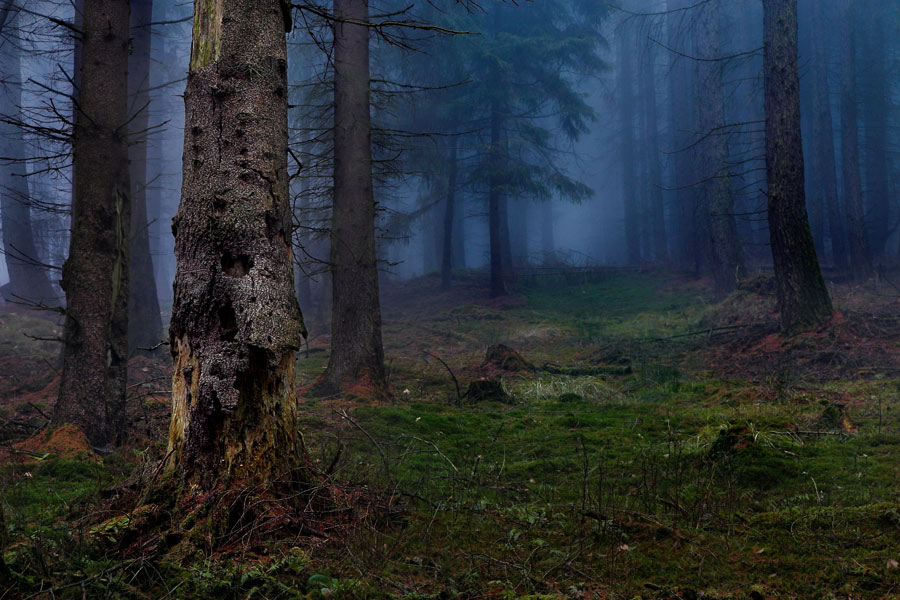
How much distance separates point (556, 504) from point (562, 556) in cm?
79

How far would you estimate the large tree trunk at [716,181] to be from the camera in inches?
680

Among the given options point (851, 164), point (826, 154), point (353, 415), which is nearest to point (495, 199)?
point (851, 164)

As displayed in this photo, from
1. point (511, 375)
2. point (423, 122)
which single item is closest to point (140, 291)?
point (511, 375)

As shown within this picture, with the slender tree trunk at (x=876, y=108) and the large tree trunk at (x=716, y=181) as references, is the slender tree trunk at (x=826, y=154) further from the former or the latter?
the large tree trunk at (x=716, y=181)

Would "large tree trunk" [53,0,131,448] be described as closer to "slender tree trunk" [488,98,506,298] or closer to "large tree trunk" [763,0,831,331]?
"large tree trunk" [763,0,831,331]

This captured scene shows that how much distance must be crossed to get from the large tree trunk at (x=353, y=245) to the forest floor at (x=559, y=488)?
A: 813mm

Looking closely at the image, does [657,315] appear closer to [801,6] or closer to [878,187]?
[878,187]

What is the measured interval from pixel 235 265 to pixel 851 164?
22.8 metres

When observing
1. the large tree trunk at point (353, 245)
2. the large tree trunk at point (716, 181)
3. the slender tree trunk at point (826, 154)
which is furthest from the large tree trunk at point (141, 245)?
the slender tree trunk at point (826, 154)

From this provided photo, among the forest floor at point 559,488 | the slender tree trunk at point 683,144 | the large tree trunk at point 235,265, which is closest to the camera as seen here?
the forest floor at point 559,488

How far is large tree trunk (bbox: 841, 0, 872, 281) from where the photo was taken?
17922 millimetres

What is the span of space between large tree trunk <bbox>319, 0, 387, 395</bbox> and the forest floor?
813 millimetres

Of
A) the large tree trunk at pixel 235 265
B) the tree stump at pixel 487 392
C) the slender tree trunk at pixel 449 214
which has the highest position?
the slender tree trunk at pixel 449 214

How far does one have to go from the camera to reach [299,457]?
3.44 metres
